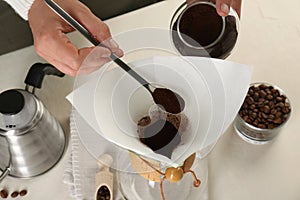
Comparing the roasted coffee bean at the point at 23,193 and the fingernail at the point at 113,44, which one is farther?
the roasted coffee bean at the point at 23,193

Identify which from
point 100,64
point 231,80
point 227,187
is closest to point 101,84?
point 100,64

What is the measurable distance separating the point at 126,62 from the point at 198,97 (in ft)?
0.34

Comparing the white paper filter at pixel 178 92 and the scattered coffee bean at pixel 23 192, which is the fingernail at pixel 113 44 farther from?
the scattered coffee bean at pixel 23 192

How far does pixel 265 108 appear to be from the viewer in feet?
2.72

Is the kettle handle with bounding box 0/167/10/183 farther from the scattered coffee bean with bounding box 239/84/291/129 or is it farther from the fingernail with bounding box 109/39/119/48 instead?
the scattered coffee bean with bounding box 239/84/291/129

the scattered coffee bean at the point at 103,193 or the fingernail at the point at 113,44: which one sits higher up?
the fingernail at the point at 113,44

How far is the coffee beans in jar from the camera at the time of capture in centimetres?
82

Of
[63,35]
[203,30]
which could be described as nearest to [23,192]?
[63,35]

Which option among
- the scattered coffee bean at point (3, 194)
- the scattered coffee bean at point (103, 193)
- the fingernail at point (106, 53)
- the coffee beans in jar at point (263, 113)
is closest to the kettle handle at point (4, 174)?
the scattered coffee bean at point (3, 194)

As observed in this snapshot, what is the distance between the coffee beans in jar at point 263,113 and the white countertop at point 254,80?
30 millimetres

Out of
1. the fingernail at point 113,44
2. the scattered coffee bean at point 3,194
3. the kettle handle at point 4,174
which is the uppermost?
the fingernail at point 113,44

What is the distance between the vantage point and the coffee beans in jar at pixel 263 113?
2.70 ft

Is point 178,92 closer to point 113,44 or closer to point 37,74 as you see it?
point 113,44

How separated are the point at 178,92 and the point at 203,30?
0.33ft
